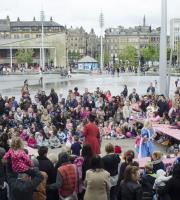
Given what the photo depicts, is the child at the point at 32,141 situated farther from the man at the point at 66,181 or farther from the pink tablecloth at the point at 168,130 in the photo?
the man at the point at 66,181

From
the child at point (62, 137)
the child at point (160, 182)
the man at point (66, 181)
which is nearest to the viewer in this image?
the child at point (160, 182)

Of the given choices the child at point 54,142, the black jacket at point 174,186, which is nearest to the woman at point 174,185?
the black jacket at point 174,186

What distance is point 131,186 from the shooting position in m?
8.02

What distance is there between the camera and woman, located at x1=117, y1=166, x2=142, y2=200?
8.00m

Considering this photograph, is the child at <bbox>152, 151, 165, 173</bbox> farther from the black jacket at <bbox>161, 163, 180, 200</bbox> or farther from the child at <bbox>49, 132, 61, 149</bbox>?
the child at <bbox>49, 132, 61, 149</bbox>

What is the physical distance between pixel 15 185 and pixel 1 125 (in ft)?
35.4

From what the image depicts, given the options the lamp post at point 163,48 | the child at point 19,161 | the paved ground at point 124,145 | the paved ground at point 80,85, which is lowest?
the paved ground at point 124,145

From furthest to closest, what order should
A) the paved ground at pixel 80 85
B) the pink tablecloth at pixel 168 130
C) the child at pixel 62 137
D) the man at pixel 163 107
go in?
1. the paved ground at pixel 80 85
2. the man at pixel 163 107
3. the child at pixel 62 137
4. the pink tablecloth at pixel 168 130

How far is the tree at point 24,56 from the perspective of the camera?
11646 cm

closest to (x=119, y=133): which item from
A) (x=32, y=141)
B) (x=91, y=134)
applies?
(x=32, y=141)

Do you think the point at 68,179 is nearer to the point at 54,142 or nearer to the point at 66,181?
the point at 66,181

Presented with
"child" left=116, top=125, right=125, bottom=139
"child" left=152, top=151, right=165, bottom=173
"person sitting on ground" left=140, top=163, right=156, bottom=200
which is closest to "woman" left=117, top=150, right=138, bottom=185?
"person sitting on ground" left=140, top=163, right=156, bottom=200

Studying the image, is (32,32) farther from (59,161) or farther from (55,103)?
(59,161)

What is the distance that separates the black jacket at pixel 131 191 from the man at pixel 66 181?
38.3 inches
